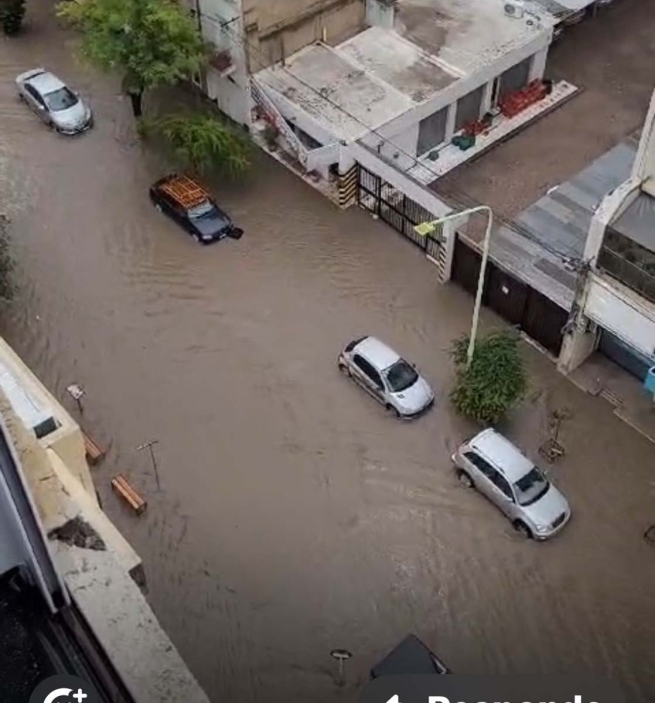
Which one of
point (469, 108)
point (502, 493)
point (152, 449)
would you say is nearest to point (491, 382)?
point (502, 493)

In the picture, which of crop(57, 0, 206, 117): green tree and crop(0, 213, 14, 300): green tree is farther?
crop(57, 0, 206, 117): green tree

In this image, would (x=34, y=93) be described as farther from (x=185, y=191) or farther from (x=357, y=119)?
(x=357, y=119)

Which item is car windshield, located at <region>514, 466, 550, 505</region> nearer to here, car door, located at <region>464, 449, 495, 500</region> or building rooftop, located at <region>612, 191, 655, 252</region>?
car door, located at <region>464, 449, 495, 500</region>

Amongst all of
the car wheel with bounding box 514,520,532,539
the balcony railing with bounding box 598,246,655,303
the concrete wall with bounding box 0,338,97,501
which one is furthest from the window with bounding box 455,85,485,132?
the concrete wall with bounding box 0,338,97,501

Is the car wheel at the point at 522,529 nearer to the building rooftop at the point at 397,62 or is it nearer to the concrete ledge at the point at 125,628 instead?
the building rooftop at the point at 397,62

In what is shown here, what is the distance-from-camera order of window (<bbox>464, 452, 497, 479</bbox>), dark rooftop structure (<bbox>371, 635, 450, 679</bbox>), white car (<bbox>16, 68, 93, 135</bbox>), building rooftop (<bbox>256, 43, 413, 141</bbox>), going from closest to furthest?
dark rooftop structure (<bbox>371, 635, 450, 679</bbox>) → window (<bbox>464, 452, 497, 479</bbox>) → building rooftop (<bbox>256, 43, 413, 141</bbox>) → white car (<bbox>16, 68, 93, 135</bbox>)

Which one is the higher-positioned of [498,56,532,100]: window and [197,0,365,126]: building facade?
[197,0,365,126]: building facade
